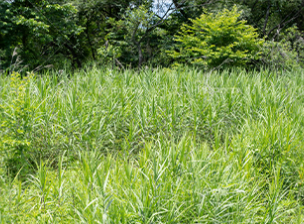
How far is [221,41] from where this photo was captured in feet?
31.8

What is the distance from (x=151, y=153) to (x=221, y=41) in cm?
837

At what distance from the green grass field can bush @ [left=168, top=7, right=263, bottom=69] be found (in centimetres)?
384

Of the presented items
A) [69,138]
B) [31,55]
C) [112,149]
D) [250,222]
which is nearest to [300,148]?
[250,222]

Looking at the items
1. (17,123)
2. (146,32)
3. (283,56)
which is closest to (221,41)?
(283,56)

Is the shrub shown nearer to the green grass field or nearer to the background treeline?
the green grass field

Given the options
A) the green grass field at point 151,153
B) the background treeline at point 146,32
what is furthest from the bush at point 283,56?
the green grass field at point 151,153

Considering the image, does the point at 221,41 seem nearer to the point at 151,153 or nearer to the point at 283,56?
the point at 283,56

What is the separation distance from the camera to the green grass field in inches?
79.8

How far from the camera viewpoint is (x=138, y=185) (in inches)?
88.5

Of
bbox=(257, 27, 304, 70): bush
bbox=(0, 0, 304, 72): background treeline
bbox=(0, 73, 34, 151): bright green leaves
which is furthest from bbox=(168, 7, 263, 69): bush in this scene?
bbox=(0, 73, 34, 151): bright green leaves

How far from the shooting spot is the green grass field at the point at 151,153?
2027 mm

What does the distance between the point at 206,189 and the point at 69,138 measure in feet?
7.66

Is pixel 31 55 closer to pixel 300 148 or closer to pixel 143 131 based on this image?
pixel 143 131

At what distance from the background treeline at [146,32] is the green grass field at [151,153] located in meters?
4.17
